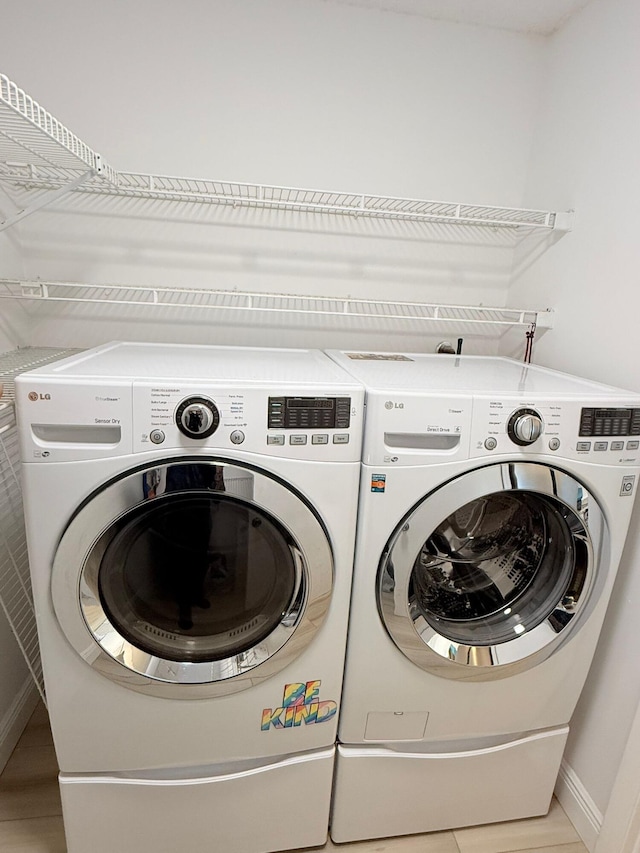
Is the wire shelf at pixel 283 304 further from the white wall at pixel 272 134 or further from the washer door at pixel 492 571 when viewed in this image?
the washer door at pixel 492 571

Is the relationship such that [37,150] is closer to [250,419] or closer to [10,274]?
[10,274]

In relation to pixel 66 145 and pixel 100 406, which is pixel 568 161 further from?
pixel 100 406

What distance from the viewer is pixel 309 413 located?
107 cm

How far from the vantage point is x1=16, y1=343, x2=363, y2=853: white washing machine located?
3.35 ft

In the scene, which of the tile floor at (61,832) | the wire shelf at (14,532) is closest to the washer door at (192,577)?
the wire shelf at (14,532)

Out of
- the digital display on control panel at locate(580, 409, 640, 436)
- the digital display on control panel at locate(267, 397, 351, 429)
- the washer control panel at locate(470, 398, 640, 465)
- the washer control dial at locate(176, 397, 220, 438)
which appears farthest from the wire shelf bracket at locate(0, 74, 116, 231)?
the digital display on control panel at locate(580, 409, 640, 436)

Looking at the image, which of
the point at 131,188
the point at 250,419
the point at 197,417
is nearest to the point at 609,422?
the point at 250,419

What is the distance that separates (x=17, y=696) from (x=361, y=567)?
1.23m

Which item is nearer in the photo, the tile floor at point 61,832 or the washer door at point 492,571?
the washer door at point 492,571

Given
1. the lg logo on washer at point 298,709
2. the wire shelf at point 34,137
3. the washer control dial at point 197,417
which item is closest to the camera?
the wire shelf at point 34,137

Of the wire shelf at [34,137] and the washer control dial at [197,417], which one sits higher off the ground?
the wire shelf at [34,137]

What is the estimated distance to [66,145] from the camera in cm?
109

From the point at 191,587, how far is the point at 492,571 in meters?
0.76

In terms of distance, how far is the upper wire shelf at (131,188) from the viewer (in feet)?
3.76
